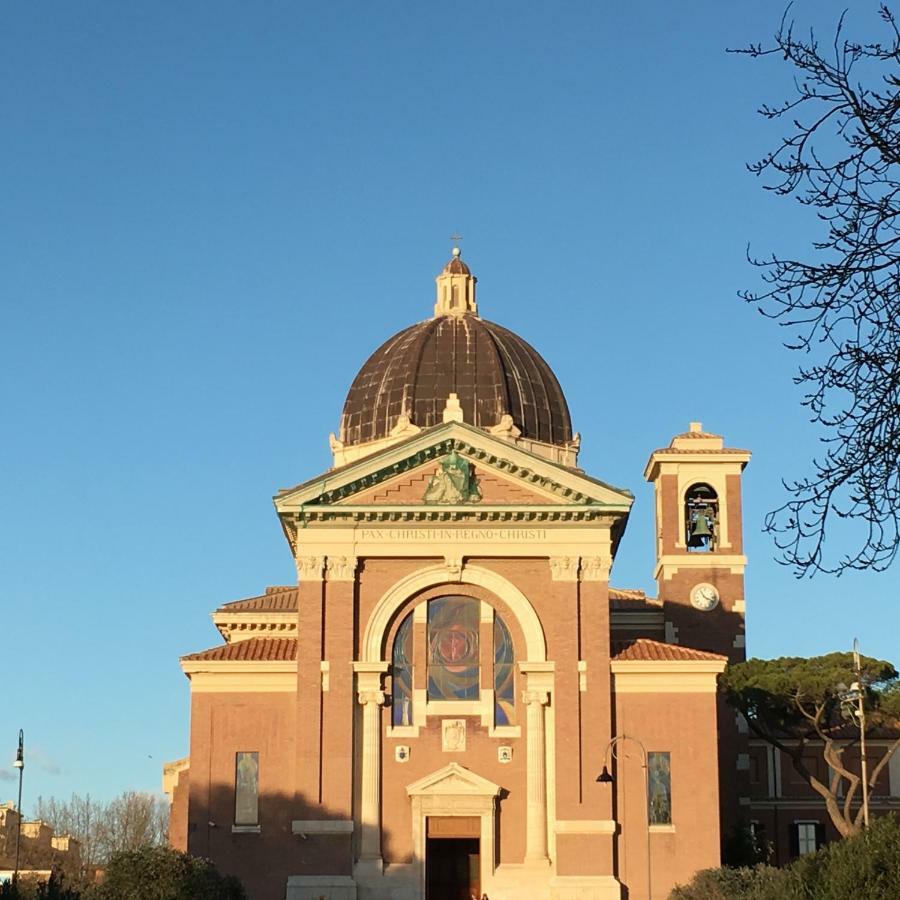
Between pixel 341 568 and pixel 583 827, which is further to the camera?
pixel 341 568

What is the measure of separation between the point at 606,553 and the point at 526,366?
12.9 metres

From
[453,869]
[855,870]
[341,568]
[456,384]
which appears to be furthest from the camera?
[456,384]

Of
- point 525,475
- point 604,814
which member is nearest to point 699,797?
point 604,814

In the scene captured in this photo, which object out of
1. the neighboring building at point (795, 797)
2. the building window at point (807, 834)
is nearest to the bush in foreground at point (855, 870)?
the neighboring building at point (795, 797)

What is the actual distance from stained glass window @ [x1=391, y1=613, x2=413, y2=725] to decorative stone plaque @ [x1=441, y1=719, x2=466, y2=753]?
3.00 ft

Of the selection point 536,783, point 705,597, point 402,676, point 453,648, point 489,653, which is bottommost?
point 536,783

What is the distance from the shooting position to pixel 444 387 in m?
54.2

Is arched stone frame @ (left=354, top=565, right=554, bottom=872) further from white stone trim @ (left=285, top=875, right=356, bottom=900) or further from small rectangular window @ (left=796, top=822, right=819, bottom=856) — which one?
small rectangular window @ (left=796, top=822, right=819, bottom=856)

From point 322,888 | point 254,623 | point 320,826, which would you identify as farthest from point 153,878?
point 254,623

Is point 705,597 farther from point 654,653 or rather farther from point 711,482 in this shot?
point 654,653

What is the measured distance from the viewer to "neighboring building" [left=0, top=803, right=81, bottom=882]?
265 ft

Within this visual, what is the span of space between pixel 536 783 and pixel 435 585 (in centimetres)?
564

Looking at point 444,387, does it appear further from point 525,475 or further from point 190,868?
point 190,868

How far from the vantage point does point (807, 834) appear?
193 feet
